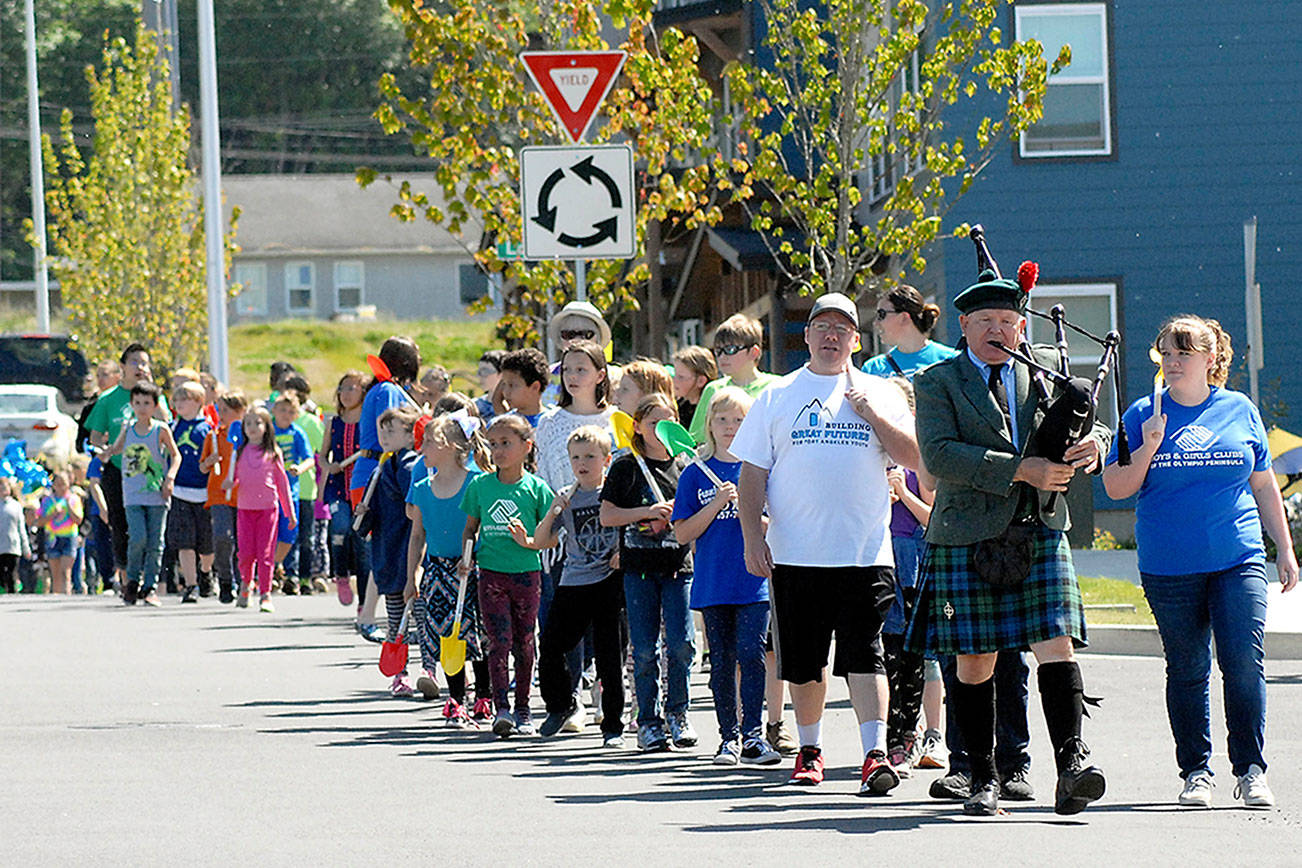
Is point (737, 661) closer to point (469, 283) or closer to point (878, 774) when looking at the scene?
point (878, 774)

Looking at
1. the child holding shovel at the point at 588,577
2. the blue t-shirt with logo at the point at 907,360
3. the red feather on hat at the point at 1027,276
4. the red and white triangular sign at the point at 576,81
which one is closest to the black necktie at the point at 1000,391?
the red feather on hat at the point at 1027,276

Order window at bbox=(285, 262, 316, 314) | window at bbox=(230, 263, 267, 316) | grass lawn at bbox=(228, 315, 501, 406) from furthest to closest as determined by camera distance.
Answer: window at bbox=(285, 262, 316, 314)
window at bbox=(230, 263, 267, 316)
grass lawn at bbox=(228, 315, 501, 406)

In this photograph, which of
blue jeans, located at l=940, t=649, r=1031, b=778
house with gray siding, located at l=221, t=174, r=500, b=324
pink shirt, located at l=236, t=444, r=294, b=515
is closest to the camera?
blue jeans, located at l=940, t=649, r=1031, b=778

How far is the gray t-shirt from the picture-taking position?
11359 millimetres

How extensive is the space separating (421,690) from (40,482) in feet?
47.3

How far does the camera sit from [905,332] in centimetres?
1065

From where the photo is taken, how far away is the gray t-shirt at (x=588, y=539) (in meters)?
11.4

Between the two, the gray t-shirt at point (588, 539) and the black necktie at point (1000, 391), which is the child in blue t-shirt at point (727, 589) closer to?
the gray t-shirt at point (588, 539)

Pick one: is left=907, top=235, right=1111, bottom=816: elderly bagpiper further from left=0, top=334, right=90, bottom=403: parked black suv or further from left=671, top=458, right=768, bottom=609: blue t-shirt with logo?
left=0, top=334, right=90, bottom=403: parked black suv

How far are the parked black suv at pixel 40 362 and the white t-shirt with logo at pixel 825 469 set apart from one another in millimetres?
36293

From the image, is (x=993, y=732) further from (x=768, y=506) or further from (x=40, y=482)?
(x=40, y=482)


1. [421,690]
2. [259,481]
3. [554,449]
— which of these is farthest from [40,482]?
[554,449]

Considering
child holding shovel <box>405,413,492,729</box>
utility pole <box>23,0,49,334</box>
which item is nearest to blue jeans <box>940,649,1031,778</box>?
child holding shovel <box>405,413,492,729</box>

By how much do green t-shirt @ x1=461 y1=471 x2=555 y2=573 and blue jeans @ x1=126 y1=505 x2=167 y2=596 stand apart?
9.48 m
